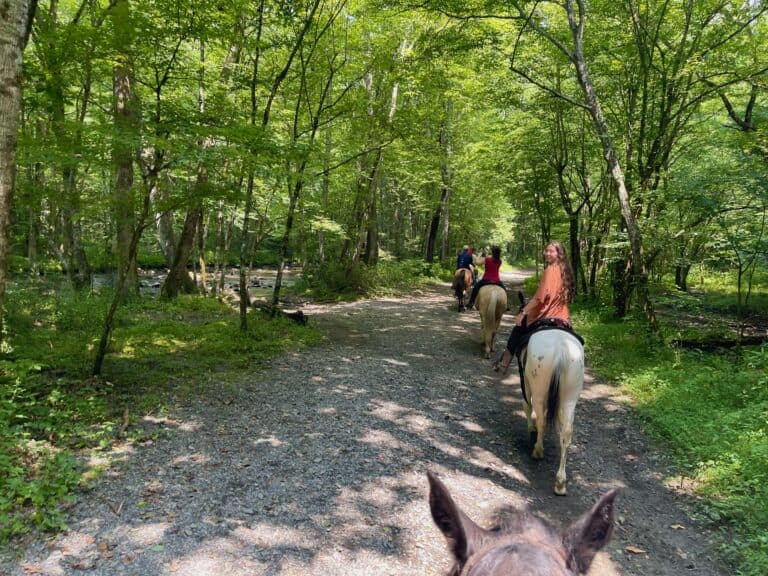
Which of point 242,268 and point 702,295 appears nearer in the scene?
point 242,268

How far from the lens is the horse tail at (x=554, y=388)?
4.49 meters

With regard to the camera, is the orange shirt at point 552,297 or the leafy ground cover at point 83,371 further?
the orange shirt at point 552,297

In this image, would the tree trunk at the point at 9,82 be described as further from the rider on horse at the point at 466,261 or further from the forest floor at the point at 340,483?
the rider on horse at the point at 466,261

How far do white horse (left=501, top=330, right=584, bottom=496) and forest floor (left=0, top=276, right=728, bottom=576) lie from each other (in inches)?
21.5

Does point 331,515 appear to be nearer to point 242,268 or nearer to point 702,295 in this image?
Answer: point 242,268

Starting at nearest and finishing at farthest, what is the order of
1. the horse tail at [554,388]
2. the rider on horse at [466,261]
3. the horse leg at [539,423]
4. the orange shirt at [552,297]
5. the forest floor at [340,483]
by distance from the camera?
the forest floor at [340,483]
the horse tail at [554,388]
the horse leg at [539,423]
the orange shirt at [552,297]
the rider on horse at [466,261]

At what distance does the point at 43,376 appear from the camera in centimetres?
551

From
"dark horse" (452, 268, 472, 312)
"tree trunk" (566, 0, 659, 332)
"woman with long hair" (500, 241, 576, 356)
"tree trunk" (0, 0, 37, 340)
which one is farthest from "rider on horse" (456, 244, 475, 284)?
"tree trunk" (0, 0, 37, 340)

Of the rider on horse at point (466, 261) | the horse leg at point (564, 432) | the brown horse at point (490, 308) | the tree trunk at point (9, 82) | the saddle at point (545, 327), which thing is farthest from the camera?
the rider on horse at point (466, 261)

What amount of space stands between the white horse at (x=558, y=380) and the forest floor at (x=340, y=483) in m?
0.55

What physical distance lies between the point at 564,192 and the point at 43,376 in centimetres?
1465

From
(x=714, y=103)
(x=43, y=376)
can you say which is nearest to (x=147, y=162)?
(x=43, y=376)

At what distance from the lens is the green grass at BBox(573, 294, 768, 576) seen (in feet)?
12.0

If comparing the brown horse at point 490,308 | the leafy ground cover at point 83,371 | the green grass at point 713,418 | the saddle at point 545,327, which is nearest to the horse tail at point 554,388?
the saddle at point 545,327
